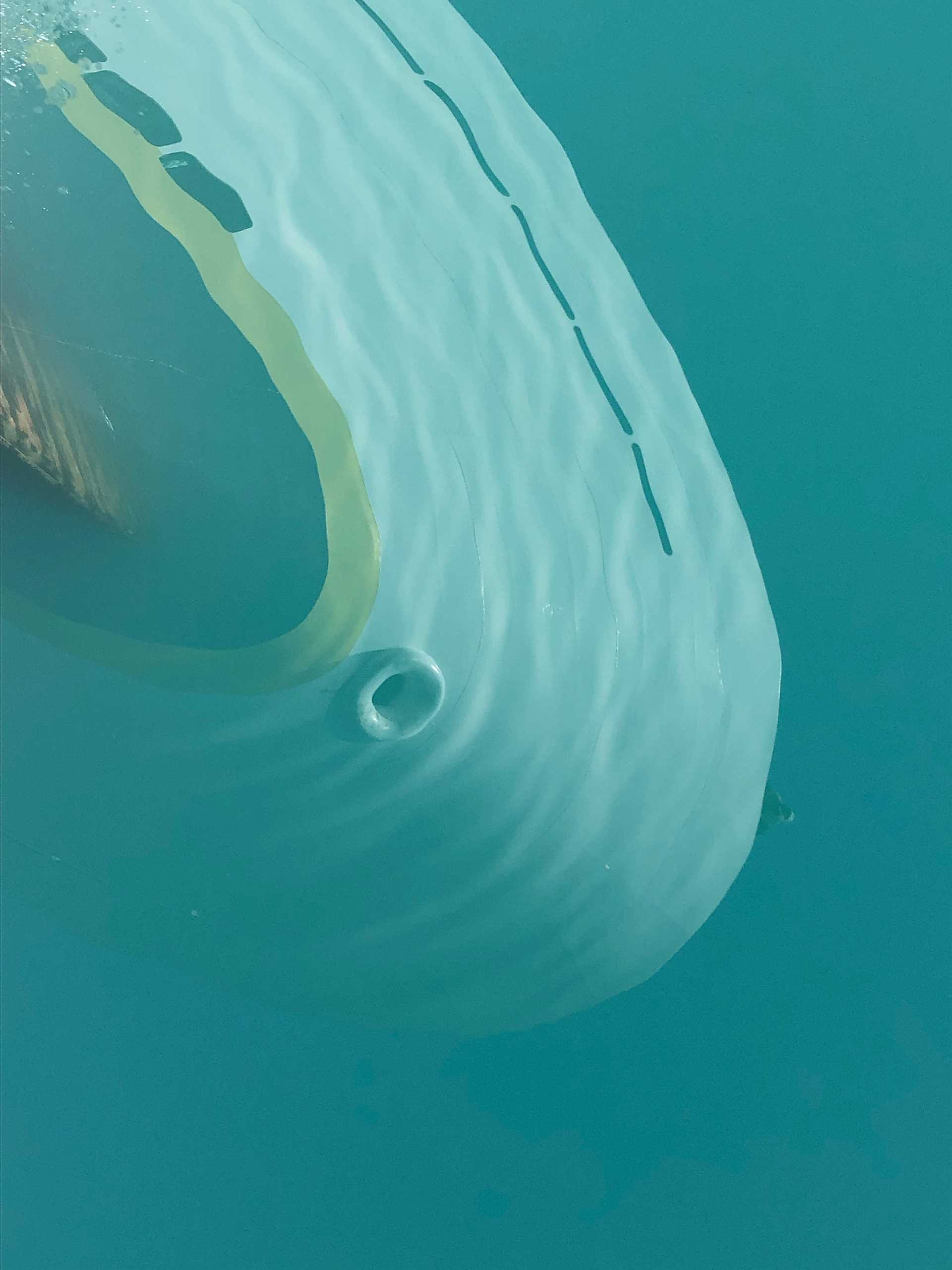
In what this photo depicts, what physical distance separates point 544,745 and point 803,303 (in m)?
0.65

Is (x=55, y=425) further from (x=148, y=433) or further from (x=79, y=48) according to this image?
(x=79, y=48)

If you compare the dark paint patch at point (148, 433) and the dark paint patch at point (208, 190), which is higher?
the dark paint patch at point (208, 190)

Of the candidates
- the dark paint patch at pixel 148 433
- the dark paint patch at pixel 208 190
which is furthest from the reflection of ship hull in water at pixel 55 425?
the dark paint patch at pixel 208 190

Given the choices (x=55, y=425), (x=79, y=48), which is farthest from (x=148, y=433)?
(x=79, y=48)

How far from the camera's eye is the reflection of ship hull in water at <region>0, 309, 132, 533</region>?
1068 mm

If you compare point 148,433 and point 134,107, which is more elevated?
point 134,107

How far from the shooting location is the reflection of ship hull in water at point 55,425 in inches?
42.1

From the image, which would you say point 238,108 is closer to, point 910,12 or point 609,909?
point 910,12

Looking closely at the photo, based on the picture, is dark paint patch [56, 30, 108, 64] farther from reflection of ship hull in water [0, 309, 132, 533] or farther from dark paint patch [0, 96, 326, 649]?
reflection of ship hull in water [0, 309, 132, 533]

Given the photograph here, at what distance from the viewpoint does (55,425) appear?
108 cm

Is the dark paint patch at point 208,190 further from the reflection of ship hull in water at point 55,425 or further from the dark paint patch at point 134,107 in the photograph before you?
the reflection of ship hull in water at point 55,425

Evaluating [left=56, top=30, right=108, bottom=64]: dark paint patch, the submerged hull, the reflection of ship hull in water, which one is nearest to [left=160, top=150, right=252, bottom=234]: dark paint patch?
the submerged hull

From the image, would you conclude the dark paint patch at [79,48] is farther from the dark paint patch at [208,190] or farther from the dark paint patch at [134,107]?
the dark paint patch at [208,190]

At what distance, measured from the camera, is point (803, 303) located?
3.89 ft
